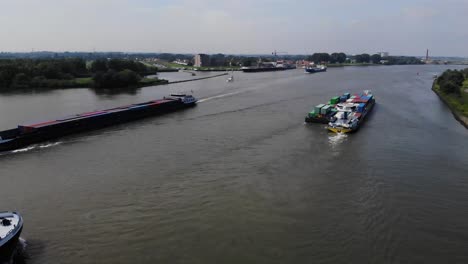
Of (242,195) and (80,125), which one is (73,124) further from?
(242,195)

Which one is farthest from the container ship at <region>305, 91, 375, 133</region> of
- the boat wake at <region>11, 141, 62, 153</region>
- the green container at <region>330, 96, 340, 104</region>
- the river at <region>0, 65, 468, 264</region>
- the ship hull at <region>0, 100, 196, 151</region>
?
the boat wake at <region>11, 141, 62, 153</region>

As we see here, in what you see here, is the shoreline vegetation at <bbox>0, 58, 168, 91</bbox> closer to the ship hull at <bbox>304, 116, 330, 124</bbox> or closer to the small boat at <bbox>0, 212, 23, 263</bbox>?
the ship hull at <bbox>304, 116, 330, 124</bbox>

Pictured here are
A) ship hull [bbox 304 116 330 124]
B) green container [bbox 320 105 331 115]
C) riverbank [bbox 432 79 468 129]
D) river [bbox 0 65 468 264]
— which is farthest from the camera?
riverbank [bbox 432 79 468 129]

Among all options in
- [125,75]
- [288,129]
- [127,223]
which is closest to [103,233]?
[127,223]

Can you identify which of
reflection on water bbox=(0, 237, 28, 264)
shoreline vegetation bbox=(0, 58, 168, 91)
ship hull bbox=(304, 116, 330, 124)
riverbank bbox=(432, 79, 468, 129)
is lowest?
reflection on water bbox=(0, 237, 28, 264)

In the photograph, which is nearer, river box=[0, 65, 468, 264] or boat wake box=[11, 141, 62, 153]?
river box=[0, 65, 468, 264]

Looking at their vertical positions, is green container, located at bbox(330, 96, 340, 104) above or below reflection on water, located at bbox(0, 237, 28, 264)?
above

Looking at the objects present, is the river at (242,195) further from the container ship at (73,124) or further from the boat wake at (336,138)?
the container ship at (73,124)

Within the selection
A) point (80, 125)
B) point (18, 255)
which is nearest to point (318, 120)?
point (80, 125)

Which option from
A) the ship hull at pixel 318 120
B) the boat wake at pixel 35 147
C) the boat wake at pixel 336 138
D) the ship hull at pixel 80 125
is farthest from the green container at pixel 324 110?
the boat wake at pixel 35 147
